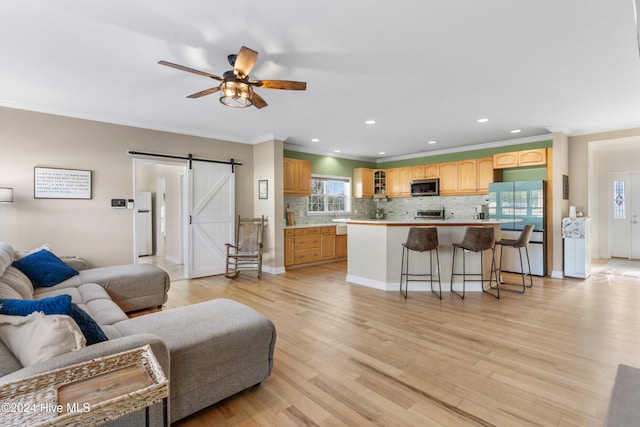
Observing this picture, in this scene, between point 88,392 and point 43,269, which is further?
point 43,269

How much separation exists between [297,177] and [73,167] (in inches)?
148

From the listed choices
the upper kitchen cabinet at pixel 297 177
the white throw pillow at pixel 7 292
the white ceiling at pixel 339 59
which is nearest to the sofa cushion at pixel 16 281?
the white throw pillow at pixel 7 292

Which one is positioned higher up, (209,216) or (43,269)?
(209,216)

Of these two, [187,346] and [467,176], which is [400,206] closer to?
[467,176]

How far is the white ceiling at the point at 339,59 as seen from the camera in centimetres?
217

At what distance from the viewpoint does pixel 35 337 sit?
1.38 meters

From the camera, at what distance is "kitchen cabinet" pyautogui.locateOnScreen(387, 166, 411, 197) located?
775 centimetres

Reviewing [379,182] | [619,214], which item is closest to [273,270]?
[379,182]

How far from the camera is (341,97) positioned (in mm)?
3846

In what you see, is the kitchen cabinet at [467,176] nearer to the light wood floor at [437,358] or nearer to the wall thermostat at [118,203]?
the light wood floor at [437,358]

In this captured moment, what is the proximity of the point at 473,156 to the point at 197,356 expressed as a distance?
6638 mm

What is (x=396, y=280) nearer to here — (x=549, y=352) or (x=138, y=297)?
(x=549, y=352)

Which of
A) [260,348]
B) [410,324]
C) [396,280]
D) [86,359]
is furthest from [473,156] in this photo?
[86,359]

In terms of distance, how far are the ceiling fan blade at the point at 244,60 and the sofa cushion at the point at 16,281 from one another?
→ 2.40m
